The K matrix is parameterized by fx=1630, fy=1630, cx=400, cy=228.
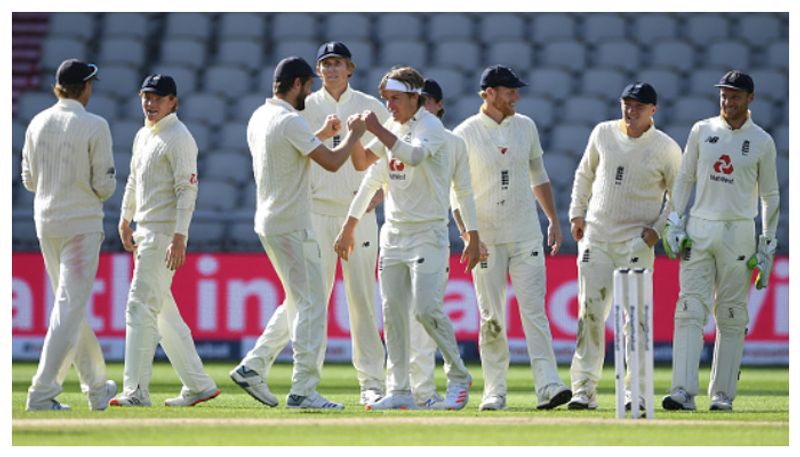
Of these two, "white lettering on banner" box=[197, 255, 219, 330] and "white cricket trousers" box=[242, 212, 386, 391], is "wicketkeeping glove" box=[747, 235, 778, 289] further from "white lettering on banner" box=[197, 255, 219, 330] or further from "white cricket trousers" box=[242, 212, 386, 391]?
"white lettering on banner" box=[197, 255, 219, 330]

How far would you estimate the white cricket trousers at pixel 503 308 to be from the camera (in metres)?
9.34

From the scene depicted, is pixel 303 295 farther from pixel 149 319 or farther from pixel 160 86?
pixel 160 86

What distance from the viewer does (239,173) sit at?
667 inches

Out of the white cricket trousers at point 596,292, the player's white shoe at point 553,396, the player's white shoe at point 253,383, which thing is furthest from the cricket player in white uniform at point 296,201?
the white cricket trousers at point 596,292

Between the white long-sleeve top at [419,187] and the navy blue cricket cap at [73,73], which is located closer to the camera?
the navy blue cricket cap at [73,73]

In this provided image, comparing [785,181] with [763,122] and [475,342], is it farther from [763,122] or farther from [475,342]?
[475,342]

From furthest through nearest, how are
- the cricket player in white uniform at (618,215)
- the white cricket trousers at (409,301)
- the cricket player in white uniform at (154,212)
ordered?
the cricket player in white uniform at (618,215) < the cricket player in white uniform at (154,212) < the white cricket trousers at (409,301)

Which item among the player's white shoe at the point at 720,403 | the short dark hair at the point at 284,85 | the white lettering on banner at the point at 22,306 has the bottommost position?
the player's white shoe at the point at 720,403

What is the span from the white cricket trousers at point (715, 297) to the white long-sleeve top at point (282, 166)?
2.35 meters

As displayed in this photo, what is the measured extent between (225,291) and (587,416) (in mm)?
6096

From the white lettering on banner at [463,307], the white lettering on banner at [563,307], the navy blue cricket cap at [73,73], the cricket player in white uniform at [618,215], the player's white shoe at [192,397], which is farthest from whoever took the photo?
the white lettering on banner at [463,307]

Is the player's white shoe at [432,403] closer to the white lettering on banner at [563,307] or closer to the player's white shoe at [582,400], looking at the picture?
the player's white shoe at [582,400]

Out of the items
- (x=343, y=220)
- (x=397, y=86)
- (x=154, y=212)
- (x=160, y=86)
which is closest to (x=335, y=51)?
(x=397, y=86)
